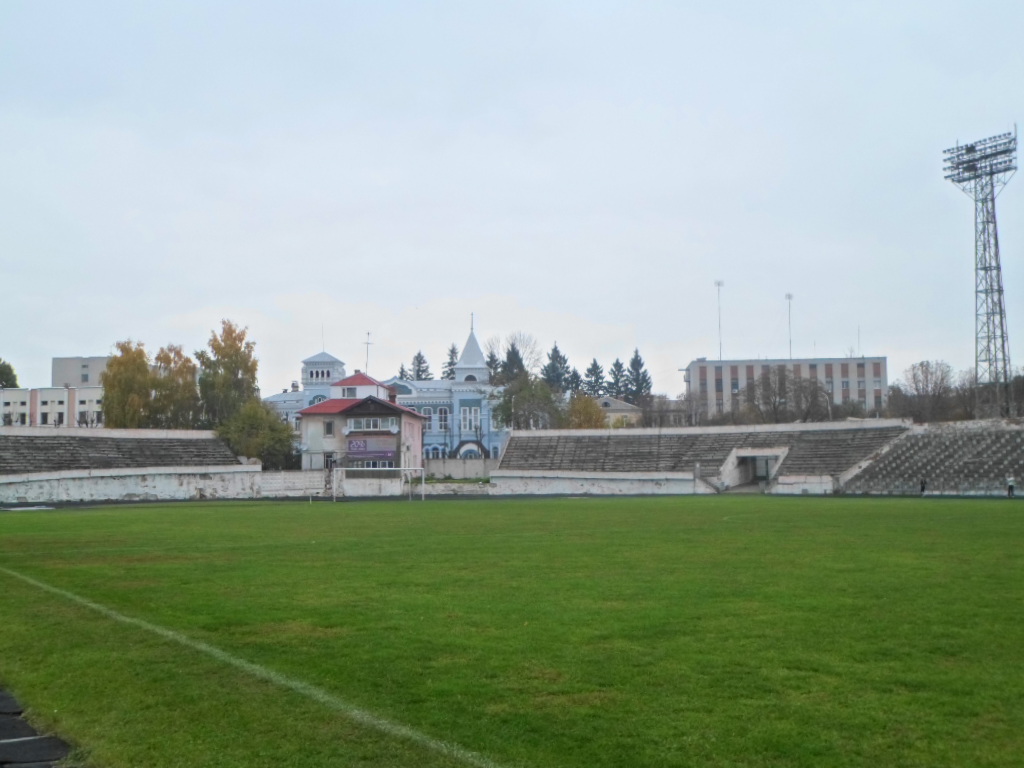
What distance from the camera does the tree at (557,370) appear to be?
152 m

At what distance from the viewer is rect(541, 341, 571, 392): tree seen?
498 feet

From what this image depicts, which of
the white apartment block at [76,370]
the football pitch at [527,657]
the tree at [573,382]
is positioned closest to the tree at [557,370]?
the tree at [573,382]

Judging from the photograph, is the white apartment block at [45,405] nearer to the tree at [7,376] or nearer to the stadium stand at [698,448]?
the tree at [7,376]

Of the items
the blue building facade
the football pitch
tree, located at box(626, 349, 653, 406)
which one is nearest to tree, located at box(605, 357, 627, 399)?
tree, located at box(626, 349, 653, 406)

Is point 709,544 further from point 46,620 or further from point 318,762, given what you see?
point 318,762

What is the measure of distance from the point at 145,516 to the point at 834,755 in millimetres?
36407

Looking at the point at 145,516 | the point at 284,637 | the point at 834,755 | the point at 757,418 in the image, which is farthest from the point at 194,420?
the point at 834,755

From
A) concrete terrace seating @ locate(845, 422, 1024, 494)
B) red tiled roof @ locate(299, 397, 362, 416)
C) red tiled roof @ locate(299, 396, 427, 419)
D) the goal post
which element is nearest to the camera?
concrete terrace seating @ locate(845, 422, 1024, 494)

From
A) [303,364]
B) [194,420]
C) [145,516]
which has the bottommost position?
[145,516]

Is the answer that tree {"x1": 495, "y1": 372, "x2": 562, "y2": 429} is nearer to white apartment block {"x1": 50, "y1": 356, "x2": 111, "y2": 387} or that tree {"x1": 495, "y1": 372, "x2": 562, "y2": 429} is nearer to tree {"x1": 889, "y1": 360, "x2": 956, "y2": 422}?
tree {"x1": 889, "y1": 360, "x2": 956, "y2": 422}

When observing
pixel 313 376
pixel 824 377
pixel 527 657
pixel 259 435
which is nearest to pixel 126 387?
pixel 259 435

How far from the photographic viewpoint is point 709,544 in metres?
21.8

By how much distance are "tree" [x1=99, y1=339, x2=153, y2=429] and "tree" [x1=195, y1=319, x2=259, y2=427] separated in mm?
5777

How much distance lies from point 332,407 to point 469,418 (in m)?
25.7
